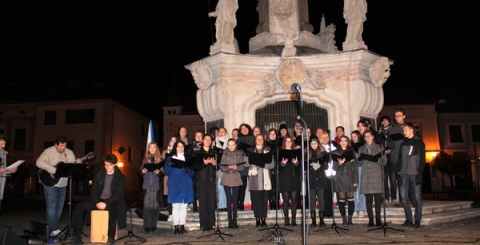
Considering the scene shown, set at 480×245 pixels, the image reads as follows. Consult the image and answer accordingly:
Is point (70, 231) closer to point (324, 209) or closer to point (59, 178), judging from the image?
point (59, 178)

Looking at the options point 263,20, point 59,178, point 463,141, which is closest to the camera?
point 59,178

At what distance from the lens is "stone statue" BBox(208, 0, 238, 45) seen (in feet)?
37.9

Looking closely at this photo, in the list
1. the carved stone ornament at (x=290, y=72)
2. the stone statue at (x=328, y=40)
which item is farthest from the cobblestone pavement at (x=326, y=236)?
the stone statue at (x=328, y=40)

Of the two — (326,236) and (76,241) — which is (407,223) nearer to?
(326,236)

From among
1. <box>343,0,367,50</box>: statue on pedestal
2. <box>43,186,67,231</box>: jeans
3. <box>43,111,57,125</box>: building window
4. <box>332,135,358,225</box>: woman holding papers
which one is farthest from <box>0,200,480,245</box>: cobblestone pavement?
<box>43,111,57,125</box>: building window

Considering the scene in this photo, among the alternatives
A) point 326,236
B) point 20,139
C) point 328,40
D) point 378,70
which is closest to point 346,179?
point 326,236

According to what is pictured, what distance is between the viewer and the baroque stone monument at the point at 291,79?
11250mm

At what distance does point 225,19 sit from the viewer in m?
11.6

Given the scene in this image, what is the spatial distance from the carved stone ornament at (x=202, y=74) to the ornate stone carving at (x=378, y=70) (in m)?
4.14

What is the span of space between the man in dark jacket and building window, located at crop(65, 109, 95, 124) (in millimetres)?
34714

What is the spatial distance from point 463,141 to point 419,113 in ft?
15.2

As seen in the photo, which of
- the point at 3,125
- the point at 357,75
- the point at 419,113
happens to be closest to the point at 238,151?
the point at 357,75

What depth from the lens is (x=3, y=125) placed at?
134ft

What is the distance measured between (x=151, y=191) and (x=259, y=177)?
81.2 inches
